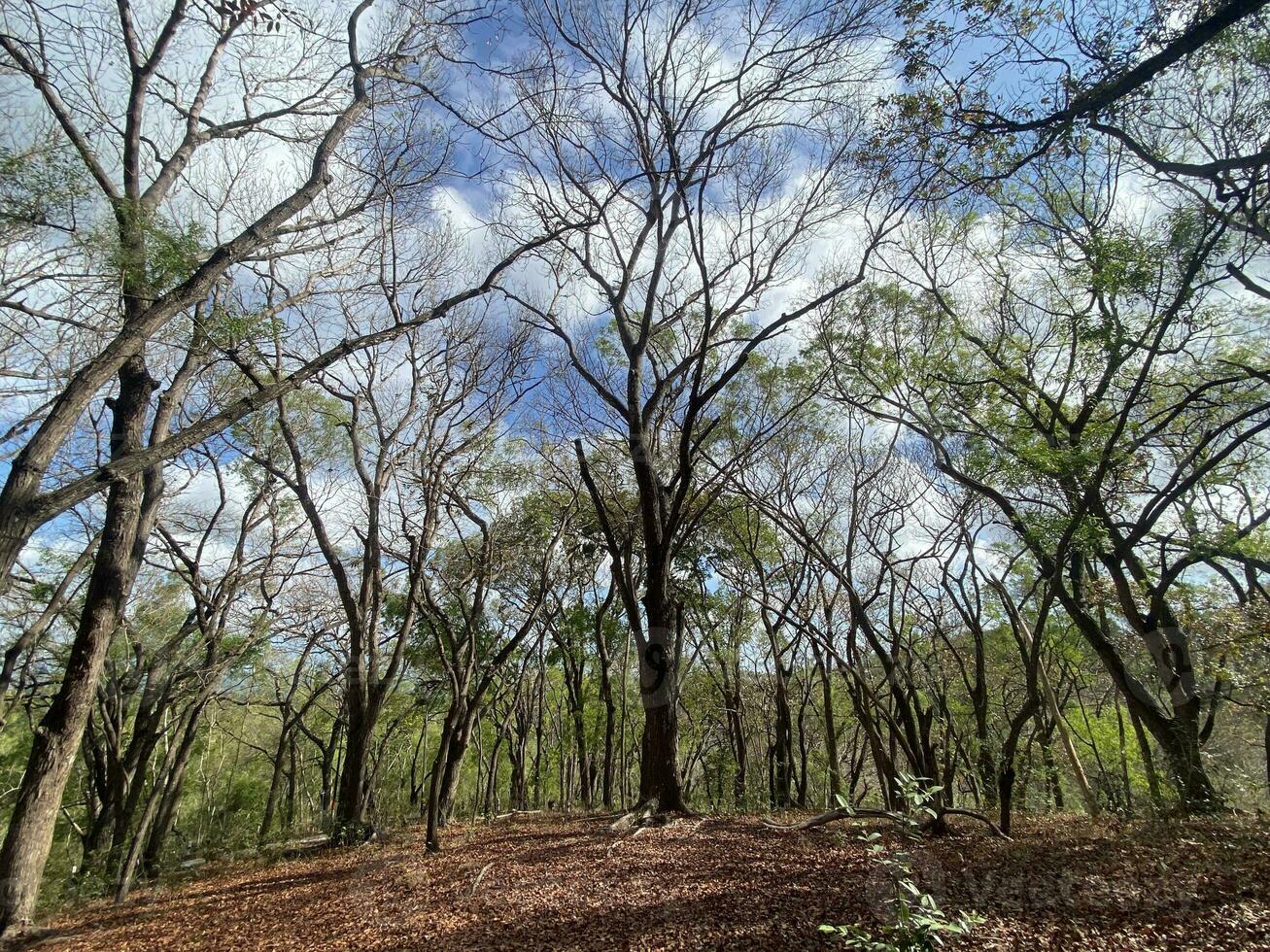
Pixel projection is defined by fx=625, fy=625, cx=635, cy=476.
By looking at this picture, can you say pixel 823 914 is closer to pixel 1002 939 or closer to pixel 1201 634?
pixel 1002 939

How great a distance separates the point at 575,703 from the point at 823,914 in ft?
47.1

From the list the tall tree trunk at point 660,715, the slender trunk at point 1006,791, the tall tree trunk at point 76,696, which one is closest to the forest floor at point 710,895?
the slender trunk at point 1006,791

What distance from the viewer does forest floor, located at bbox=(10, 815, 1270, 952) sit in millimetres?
4363

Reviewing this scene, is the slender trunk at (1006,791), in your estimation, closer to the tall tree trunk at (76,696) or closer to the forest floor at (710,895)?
the forest floor at (710,895)

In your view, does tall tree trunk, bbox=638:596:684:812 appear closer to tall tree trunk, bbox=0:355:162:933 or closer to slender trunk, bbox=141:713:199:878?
tall tree trunk, bbox=0:355:162:933

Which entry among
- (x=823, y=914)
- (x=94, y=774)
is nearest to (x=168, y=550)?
(x=94, y=774)

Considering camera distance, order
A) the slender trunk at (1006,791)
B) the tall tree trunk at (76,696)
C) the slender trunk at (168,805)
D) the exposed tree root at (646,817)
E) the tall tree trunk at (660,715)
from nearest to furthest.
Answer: the tall tree trunk at (76,696)
the slender trunk at (1006,791)
the exposed tree root at (646,817)
the tall tree trunk at (660,715)
the slender trunk at (168,805)

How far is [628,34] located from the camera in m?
8.01

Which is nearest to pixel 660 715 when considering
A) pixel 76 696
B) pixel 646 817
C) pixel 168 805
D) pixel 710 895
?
pixel 646 817

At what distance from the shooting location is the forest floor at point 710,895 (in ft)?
14.3

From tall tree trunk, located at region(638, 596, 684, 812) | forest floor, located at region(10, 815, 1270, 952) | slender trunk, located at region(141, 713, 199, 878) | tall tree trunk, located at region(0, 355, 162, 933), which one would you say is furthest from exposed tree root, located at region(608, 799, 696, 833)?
slender trunk, located at region(141, 713, 199, 878)

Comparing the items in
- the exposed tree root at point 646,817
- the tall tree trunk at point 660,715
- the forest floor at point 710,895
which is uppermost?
the tall tree trunk at point 660,715

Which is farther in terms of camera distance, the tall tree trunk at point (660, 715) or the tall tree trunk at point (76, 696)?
the tall tree trunk at point (660, 715)

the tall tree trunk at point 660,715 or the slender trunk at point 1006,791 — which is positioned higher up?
the tall tree trunk at point 660,715
